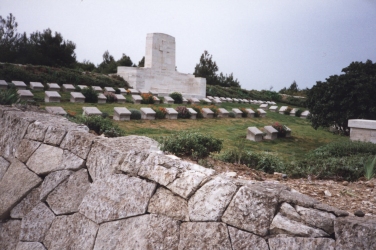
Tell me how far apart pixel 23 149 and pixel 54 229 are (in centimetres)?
118

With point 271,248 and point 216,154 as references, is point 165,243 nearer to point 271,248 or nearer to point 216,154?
point 271,248

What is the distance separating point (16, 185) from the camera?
120 inches

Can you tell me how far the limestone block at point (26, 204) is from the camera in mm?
2857

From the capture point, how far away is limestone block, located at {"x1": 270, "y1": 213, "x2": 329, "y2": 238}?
1406 mm

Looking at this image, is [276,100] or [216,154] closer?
[216,154]

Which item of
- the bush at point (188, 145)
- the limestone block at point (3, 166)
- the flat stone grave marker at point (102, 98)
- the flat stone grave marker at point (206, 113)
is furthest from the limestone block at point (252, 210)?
the flat stone grave marker at point (102, 98)

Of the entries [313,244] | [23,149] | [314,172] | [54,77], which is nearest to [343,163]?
[314,172]

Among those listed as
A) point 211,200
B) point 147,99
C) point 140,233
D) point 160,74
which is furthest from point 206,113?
point 211,200

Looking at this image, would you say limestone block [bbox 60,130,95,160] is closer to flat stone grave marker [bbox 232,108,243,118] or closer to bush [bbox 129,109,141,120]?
bush [bbox 129,109,141,120]

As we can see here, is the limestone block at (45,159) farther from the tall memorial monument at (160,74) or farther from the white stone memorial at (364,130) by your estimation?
the tall memorial monument at (160,74)

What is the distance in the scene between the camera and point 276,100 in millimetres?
26422

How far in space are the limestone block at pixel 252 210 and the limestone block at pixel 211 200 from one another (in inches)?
1.7

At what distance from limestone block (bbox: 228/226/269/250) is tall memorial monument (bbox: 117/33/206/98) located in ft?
56.8

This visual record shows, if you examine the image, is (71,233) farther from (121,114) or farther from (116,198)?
(121,114)
